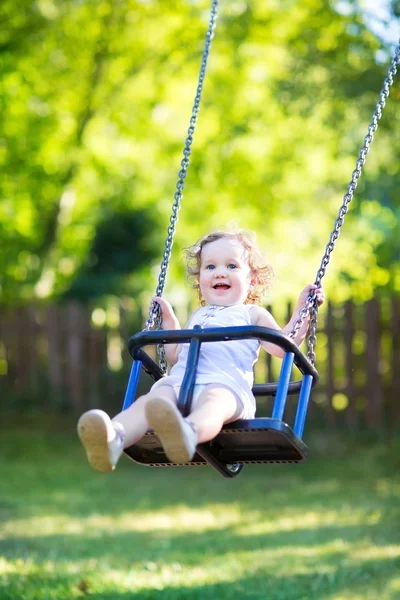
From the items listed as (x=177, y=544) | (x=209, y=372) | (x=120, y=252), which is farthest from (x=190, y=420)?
(x=120, y=252)

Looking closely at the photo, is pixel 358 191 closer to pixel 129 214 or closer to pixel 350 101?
pixel 350 101

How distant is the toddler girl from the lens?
8.92 feet

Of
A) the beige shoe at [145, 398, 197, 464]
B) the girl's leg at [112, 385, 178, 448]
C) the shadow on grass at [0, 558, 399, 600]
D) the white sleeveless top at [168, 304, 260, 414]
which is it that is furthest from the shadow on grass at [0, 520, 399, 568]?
the beige shoe at [145, 398, 197, 464]

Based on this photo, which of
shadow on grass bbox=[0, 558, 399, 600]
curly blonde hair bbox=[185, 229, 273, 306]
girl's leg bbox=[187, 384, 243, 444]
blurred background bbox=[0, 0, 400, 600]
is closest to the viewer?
girl's leg bbox=[187, 384, 243, 444]

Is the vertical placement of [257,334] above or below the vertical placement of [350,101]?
below

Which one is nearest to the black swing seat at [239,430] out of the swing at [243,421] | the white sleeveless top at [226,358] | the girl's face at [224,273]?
the swing at [243,421]

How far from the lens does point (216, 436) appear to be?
3.04 m

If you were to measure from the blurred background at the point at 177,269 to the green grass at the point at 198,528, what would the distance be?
29mm

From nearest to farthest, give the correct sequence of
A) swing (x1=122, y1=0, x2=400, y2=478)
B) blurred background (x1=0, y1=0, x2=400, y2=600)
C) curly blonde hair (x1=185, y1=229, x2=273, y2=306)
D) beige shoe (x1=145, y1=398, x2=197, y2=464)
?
beige shoe (x1=145, y1=398, x2=197, y2=464), swing (x1=122, y1=0, x2=400, y2=478), curly blonde hair (x1=185, y1=229, x2=273, y2=306), blurred background (x1=0, y1=0, x2=400, y2=600)

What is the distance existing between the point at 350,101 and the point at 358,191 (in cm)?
94

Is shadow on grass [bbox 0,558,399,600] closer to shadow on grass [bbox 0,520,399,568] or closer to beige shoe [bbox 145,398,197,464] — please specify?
shadow on grass [bbox 0,520,399,568]

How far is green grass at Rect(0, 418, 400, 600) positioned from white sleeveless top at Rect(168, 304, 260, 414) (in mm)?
1717

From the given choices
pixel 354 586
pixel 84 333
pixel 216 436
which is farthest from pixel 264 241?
pixel 216 436

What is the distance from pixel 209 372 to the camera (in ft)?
10.4
